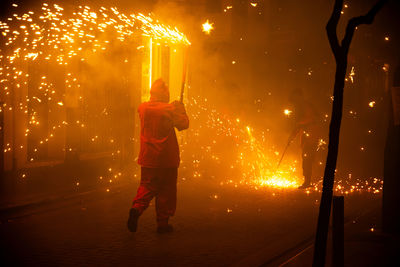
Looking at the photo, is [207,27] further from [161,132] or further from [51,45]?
[161,132]

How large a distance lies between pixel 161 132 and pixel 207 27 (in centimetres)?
920

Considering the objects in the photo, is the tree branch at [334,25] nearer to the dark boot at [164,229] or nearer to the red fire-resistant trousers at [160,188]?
the red fire-resistant trousers at [160,188]

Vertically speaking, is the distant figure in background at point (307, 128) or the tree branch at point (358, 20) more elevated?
the tree branch at point (358, 20)

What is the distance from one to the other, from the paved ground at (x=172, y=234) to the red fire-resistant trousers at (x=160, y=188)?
→ 370 mm

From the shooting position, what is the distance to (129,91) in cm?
1310

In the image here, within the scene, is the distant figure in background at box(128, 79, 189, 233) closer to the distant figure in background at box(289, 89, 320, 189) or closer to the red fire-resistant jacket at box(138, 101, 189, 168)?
the red fire-resistant jacket at box(138, 101, 189, 168)

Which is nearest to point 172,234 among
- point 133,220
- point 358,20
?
point 133,220

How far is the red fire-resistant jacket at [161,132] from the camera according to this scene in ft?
23.5

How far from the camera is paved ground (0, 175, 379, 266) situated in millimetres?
6254

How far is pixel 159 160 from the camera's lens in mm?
7141

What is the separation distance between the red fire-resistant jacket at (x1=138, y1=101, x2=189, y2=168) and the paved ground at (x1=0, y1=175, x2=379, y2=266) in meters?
1.01

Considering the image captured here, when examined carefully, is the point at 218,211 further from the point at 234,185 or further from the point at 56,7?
the point at 56,7

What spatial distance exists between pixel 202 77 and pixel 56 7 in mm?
6715

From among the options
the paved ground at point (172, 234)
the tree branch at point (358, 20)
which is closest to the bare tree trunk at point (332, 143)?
the tree branch at point (358, 20)
